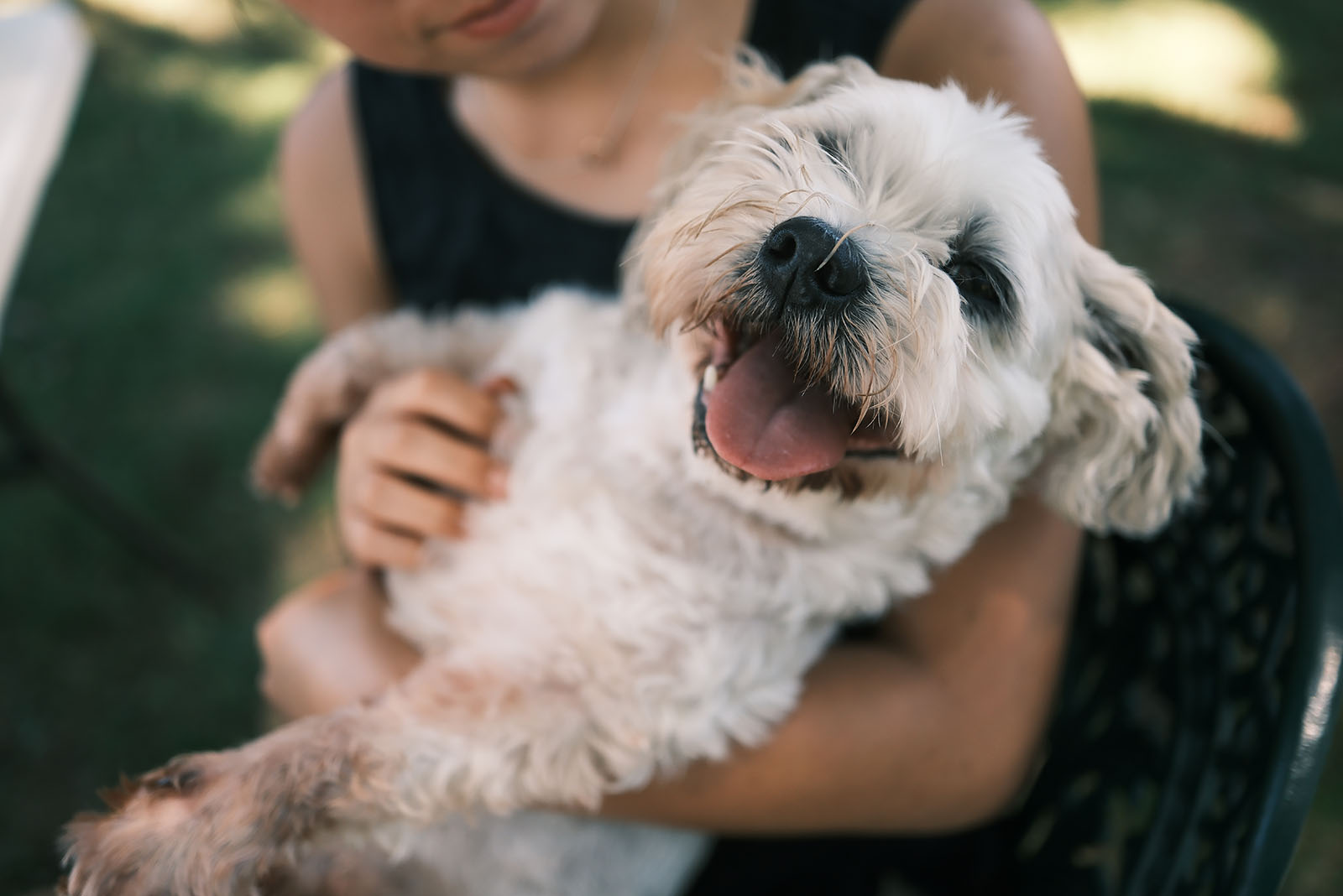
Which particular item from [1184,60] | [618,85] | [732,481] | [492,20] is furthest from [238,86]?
[1184,60]

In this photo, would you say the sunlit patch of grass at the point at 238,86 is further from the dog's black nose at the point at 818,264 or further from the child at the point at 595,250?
the dog's black nose at the point at 818,264

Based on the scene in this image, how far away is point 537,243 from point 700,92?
0.38 meters

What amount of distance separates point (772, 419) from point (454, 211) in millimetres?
839

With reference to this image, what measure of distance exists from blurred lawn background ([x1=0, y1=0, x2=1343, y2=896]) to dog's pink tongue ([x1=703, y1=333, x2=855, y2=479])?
4.89 feet

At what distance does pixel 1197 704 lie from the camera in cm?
110

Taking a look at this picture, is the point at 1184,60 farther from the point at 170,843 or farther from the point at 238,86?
the point at 170,843

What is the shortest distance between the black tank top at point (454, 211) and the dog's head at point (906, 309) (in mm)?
442

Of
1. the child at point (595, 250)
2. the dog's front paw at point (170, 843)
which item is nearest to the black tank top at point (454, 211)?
the child at point (595, 250)

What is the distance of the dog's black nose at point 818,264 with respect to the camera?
0.96 metres

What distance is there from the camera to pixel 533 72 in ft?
4.65

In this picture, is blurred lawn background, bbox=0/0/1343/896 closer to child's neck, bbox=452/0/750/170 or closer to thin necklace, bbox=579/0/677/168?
child's neck, bbox=452/0/750/170

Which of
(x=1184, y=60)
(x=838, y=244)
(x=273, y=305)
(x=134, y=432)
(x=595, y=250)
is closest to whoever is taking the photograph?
(x=838, y=244)

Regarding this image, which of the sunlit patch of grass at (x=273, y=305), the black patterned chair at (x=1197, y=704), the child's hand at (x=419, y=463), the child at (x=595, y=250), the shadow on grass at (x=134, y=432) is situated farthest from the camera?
the sunlit patch of grass at (x=273, y=305)

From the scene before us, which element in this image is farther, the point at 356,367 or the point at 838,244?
the point at 356,367
